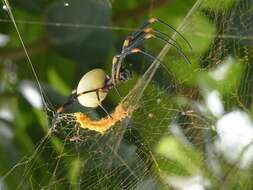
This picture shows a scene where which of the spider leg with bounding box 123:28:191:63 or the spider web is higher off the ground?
the spider leg with bounding box 123:28:191:63

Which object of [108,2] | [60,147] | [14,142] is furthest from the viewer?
[14,142]

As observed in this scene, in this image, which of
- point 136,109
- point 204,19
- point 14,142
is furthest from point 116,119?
point 14,142

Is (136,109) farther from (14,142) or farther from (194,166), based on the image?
(14,142)

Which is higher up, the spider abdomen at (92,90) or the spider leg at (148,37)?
the spider leg at (148,37)

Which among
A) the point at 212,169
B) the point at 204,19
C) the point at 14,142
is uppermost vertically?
the point at 14,142

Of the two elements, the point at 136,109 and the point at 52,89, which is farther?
the point at 52,89

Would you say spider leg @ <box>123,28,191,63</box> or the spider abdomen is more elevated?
spider leg @ <box>123,28,191,63</box>
